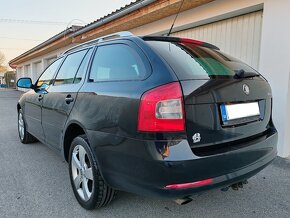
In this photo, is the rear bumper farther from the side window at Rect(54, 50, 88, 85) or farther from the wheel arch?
the side window at Rect(54, 50, 88, 85)

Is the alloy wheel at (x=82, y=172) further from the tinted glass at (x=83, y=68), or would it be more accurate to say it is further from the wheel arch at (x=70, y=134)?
the tinted glass at (x=83, y=68)

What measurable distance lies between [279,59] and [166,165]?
10.8 ft

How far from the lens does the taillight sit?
174 centimetres

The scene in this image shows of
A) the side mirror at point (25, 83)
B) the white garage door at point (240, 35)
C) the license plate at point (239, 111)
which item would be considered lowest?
the license plate at point (239, 111)

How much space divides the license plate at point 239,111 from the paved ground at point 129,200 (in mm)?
840

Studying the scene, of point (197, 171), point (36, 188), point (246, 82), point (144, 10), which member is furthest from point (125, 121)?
point (144, 10)

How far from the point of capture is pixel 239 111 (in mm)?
2031

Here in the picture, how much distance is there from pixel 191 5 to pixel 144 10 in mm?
1312

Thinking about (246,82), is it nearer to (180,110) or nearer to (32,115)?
(180,110)

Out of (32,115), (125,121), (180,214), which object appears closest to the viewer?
(125,121)

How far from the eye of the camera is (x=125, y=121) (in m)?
1.90

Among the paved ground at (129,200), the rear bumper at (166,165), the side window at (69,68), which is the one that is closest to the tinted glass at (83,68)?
the side window at (69,68)

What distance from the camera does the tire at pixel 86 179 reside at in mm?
2316

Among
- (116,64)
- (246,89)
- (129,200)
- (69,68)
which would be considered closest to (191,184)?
(246,89)
